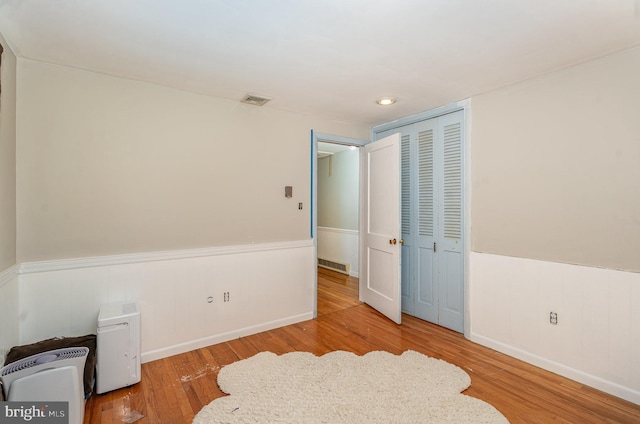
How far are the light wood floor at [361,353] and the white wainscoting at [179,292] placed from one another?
0.54 ft

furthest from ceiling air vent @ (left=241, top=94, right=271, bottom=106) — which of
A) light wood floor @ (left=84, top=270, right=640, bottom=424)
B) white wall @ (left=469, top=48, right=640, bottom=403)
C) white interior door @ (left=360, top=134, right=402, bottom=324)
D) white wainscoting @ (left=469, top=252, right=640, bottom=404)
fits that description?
white wainscoting @ (left=469, top=252, right=640, bottom=404)

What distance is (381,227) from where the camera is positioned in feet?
12.4

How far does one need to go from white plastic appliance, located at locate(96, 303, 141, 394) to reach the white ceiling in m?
1.89

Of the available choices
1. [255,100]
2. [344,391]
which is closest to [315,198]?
[255,100]

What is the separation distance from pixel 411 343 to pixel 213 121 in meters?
2.87

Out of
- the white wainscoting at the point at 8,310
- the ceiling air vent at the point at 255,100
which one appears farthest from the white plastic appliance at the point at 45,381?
the ceiling air vent at the point at 255,100

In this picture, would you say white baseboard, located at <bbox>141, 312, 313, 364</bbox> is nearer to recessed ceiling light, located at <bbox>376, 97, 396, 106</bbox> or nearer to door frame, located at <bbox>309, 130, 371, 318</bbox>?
door frame, located at <bbox>309, 130, 371, 318</bbox>

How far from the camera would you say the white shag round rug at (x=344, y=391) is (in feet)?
6.33

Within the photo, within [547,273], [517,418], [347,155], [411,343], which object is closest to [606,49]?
[547,273]

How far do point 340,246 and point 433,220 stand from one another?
2.74 meters

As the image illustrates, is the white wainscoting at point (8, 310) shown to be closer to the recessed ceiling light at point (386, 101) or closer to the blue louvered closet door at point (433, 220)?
the recessed ceiling light at point (386, 101)

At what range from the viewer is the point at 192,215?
291 centimetres

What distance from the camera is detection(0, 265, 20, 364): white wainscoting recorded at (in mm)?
1914

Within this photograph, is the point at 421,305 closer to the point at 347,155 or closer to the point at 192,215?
the point at 192,215
